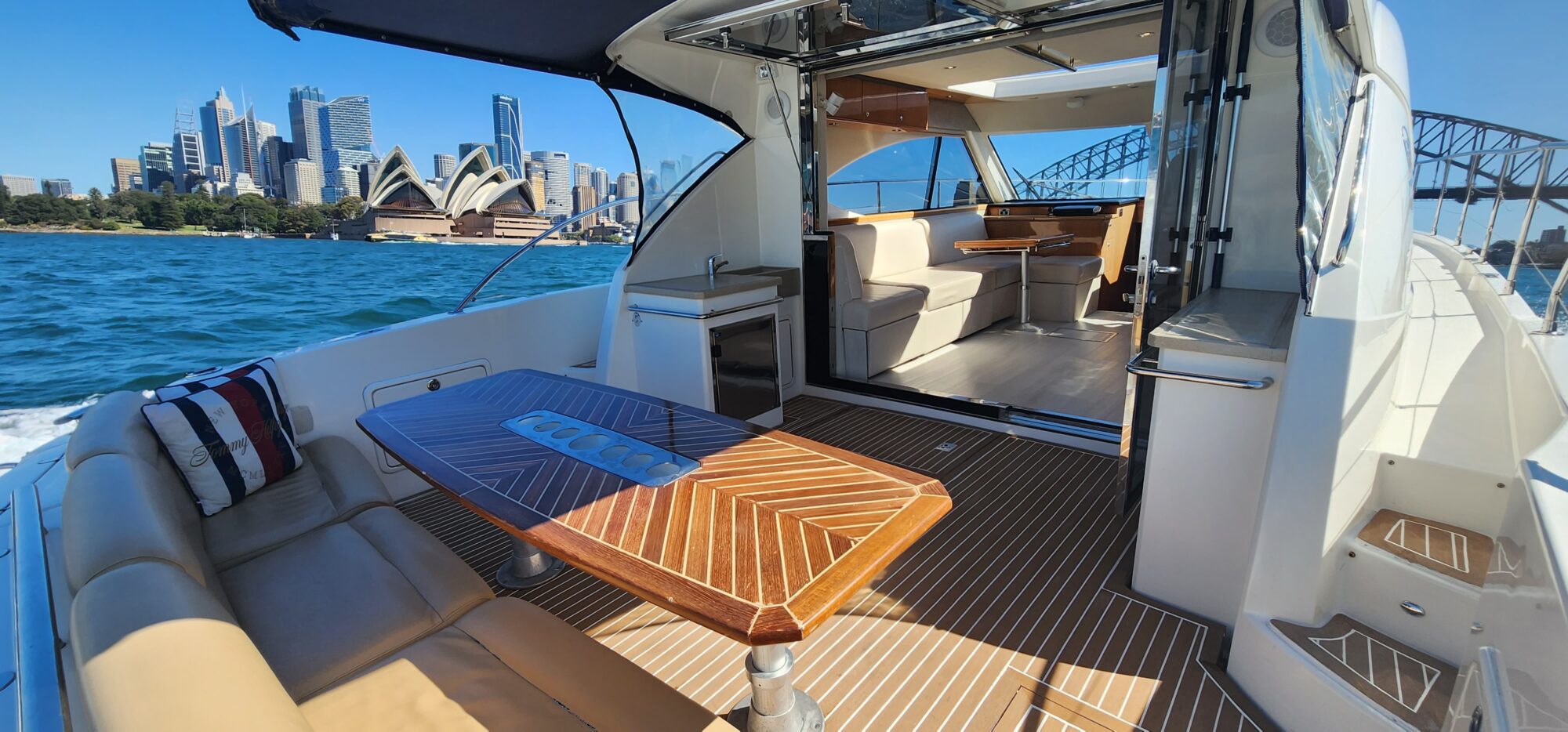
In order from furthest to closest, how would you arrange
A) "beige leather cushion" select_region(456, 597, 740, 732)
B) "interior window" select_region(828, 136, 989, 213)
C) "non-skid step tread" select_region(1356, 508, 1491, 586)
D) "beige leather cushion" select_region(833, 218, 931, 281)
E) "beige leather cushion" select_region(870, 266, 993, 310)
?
"interior window" select_region(828, 136, 989, 213)
"beige leather cushion" select_region(833, 218, 931, 281)
"beige leather cushion" select_region(870, 266, 993, 310)
"non-skid step tread" select_region(1356, 508, 1491, 586)
"beige leather cushion" select_region(456, 597, 740, 732)

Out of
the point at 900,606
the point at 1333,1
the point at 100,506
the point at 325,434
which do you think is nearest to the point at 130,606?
the point at 100,506

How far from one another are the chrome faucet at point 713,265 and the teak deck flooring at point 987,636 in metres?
1.74

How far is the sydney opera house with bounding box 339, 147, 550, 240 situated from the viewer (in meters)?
13.1

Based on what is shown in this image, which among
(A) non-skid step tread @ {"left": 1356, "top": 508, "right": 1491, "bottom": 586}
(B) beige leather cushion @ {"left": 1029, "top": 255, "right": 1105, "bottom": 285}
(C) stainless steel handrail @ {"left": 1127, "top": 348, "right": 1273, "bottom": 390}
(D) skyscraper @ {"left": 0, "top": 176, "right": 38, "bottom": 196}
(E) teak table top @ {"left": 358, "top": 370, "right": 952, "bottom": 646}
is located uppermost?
(D) skyscraper @ {"left": 0, "top": 176, "right": 38, "bottom": 196}

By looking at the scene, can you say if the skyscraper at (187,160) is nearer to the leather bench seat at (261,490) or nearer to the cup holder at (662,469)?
the leather bench seat at (261,490)

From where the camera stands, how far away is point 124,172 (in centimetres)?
1455

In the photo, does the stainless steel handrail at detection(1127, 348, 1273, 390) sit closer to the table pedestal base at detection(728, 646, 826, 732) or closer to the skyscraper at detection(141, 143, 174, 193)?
the table pedestal base at detection(728, 646, 826, 732)

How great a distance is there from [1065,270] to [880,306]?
2615 millimetres

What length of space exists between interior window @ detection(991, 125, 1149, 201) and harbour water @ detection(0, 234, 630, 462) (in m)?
4.84

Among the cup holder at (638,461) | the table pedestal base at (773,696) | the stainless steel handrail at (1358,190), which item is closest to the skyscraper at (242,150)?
the cup holder at (638,461)

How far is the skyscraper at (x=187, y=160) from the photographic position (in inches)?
556

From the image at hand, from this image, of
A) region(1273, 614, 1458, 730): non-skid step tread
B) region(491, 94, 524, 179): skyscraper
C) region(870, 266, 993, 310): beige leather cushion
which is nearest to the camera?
region(1273, 614, 1458, 730): non-skid step tread

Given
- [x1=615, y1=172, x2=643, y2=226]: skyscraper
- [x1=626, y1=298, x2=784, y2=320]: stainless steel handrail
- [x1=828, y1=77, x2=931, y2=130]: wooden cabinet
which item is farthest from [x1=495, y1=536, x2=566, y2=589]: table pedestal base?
[x1=828, y1=77, x2=931, y2=130]: wooden cabinet

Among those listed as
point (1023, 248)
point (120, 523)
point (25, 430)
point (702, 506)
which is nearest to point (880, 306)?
point (1023, 248)
